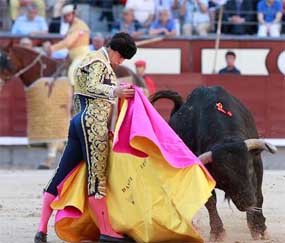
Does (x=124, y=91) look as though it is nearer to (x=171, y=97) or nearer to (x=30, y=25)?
(x=171, y=97)

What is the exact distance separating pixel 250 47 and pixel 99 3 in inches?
71.8

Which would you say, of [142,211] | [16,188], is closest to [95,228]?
[142,211]

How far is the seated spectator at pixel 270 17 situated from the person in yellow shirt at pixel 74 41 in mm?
2001

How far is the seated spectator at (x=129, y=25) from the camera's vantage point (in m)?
11.3

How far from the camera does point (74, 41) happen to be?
11.0 meters

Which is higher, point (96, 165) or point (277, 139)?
point (96, 165)

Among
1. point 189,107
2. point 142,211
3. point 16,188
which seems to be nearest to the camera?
point 142,211

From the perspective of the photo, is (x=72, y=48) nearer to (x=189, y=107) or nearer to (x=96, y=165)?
(x=189, y=107)

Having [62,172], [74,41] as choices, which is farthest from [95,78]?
[74,41]

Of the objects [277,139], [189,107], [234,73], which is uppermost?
[189,107]

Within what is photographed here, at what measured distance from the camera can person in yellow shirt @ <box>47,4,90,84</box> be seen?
1099 cm

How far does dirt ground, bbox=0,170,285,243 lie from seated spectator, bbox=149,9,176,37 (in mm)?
2523

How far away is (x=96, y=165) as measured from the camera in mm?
5332

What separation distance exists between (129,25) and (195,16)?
0.77 meters
